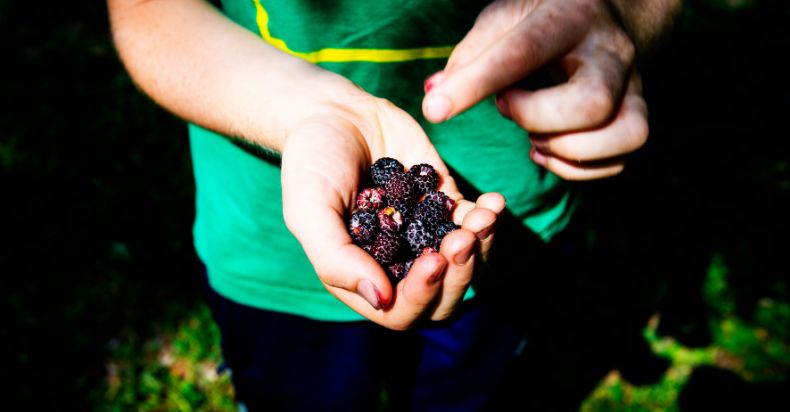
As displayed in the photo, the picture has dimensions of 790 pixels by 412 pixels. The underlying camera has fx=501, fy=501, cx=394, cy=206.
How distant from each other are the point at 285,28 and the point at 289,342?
1432 mm

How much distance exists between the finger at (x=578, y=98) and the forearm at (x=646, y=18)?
Answer: 1.20 ft

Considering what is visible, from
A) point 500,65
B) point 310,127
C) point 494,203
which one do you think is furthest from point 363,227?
point 500,65

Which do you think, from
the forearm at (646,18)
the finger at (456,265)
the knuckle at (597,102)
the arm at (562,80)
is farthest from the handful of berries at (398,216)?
the forearm at (646,18)

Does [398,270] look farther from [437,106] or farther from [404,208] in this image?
[437,106]

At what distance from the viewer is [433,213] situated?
2.00m

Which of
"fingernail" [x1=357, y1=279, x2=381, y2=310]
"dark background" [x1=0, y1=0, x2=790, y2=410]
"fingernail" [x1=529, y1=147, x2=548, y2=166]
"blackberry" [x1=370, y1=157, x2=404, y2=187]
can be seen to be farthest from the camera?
"dark background" [x1=0, y1=0, x2=790, y2=410]

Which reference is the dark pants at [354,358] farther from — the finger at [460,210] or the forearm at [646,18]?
the forearm at [646,18]

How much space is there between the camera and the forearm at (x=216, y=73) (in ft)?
6.04

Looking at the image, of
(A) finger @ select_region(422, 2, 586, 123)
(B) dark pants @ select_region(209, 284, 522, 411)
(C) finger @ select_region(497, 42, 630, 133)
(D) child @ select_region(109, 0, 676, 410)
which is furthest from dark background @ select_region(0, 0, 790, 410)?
(A) finger @ select_region(422, 2, 586, 123)

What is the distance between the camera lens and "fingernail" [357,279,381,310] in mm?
1424

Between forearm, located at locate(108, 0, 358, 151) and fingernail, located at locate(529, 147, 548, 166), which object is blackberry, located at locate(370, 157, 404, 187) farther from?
fingernail, located at locate(529, 147, 548, 166)

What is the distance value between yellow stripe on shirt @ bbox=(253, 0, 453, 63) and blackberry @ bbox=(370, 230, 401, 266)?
2.27 feet

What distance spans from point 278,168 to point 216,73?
446 millimetres

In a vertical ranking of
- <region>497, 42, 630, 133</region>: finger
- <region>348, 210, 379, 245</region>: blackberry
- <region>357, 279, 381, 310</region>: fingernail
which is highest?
<region>497, 42, 630, 133</region>: finger
